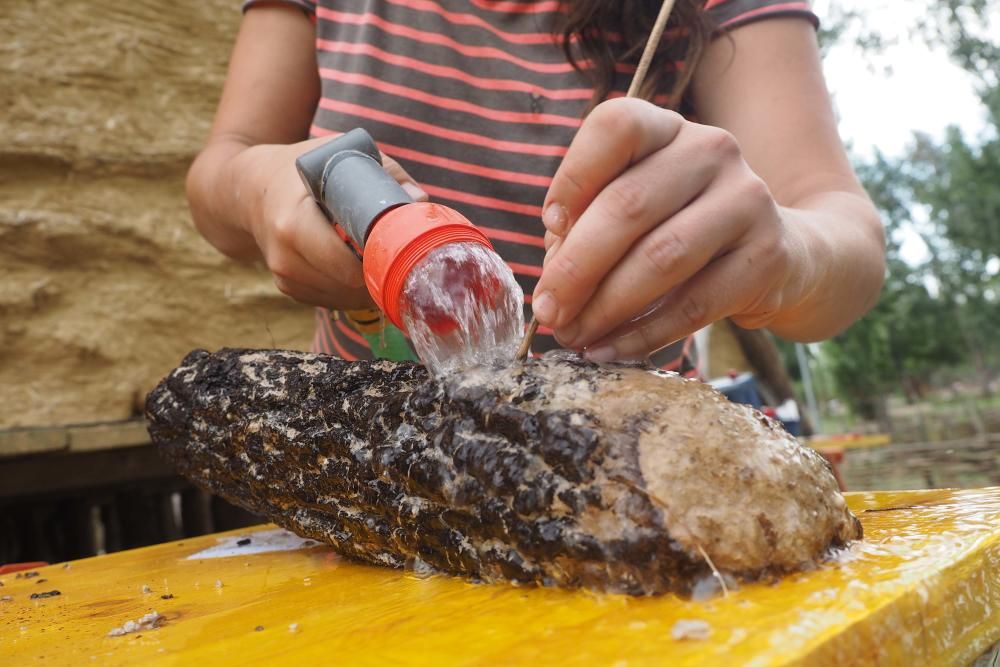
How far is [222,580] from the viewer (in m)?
1.23

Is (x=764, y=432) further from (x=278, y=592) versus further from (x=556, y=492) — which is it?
(x=278, y=592)

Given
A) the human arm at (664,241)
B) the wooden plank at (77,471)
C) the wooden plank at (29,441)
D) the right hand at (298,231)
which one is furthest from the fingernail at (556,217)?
the wooden plank at (77,471)

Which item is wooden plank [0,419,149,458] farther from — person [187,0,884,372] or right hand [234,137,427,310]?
right hand [234,137,427,310]

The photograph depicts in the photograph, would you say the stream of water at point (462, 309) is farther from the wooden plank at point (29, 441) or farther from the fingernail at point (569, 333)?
the wooden plank at point (29, 441)

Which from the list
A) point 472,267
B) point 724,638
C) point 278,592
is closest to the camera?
point 724,638

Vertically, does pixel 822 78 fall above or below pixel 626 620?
above

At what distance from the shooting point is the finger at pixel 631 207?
88cm

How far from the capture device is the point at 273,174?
1.34m

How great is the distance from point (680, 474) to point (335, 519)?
684 millimetres

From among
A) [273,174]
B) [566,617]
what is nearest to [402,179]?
[273,174]

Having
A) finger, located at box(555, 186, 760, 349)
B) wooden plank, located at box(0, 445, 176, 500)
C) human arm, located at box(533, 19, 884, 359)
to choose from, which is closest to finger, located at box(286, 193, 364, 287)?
human arm, located at box(533, 19, 884, 359)

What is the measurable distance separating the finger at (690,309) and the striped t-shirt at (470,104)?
0.61 m

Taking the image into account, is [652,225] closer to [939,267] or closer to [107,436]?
[107,436]

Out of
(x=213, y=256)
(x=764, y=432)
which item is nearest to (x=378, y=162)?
(x=764, y=432)
